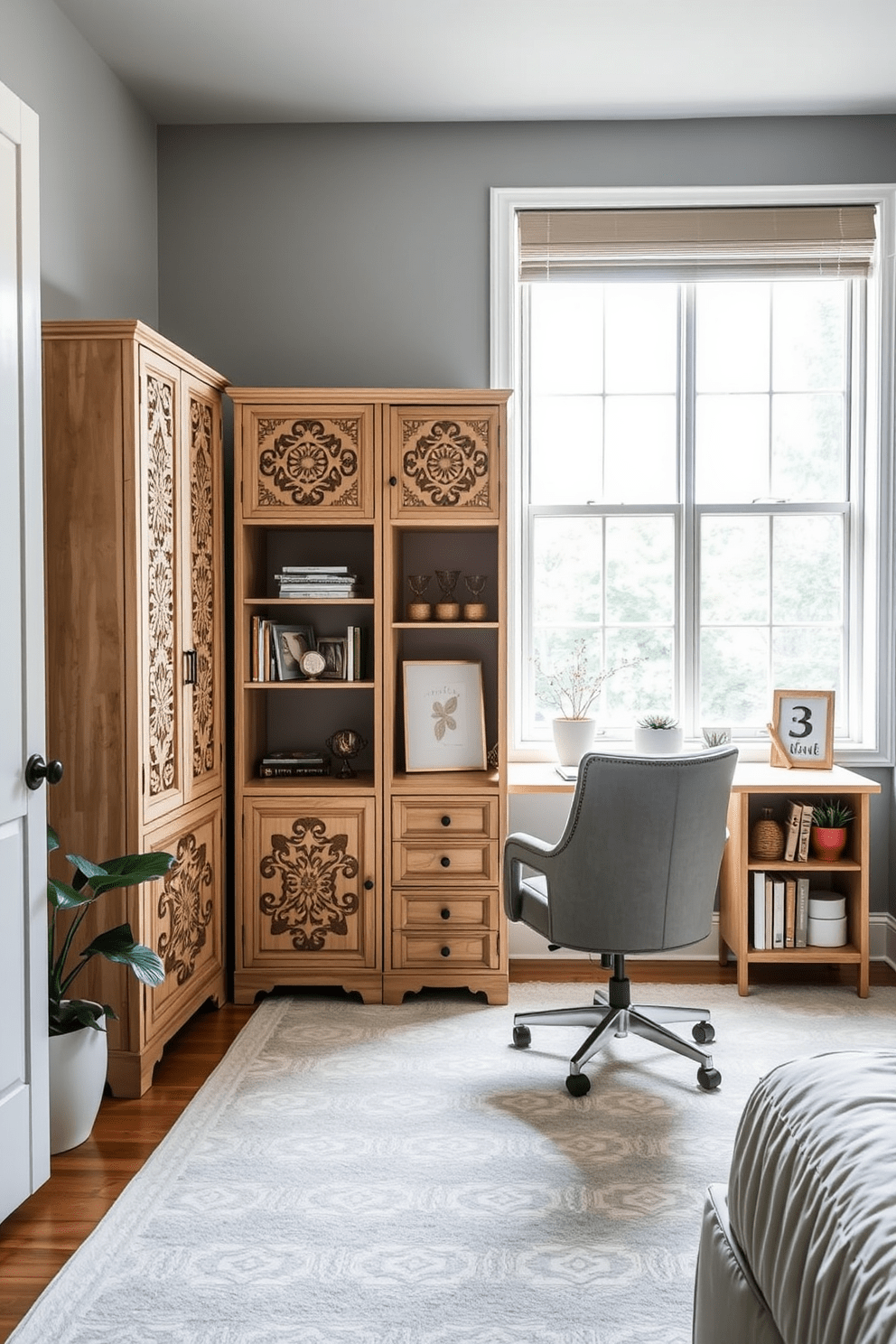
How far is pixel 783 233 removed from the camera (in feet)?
13.6

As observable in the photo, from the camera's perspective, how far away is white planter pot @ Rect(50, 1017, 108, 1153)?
2.68 metres

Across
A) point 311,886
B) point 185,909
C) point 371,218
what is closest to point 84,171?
point 371,218

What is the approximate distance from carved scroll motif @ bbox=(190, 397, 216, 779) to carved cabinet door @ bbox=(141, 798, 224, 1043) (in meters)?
0.22

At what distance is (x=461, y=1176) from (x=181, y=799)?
1.40m

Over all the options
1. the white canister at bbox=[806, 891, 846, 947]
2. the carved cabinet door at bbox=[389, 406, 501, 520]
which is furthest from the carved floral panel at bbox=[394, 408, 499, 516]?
the white canister at bbox=[806, 891, 846, 947]

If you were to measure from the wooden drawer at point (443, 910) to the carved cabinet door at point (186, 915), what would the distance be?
24.8 inches

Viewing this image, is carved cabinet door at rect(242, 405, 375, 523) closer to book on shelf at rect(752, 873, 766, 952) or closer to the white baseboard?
the white baseboard

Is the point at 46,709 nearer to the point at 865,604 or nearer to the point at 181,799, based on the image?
the point at 181,799

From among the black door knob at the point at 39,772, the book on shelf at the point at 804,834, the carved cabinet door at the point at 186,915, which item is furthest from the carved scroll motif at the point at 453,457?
the black door knob at the point at 39,772

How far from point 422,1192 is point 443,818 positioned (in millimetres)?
1463

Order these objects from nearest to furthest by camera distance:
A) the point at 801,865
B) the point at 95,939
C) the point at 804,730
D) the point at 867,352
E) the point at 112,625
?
1. the point at 95,939
2. the point at 112,625
3. the point at 801,865
4. the point at 804,730
5. the point at 867,352

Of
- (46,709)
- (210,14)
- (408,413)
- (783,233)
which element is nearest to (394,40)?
(210,14)

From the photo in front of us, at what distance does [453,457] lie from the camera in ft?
12.4

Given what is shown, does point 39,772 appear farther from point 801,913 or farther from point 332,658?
point 801,913
